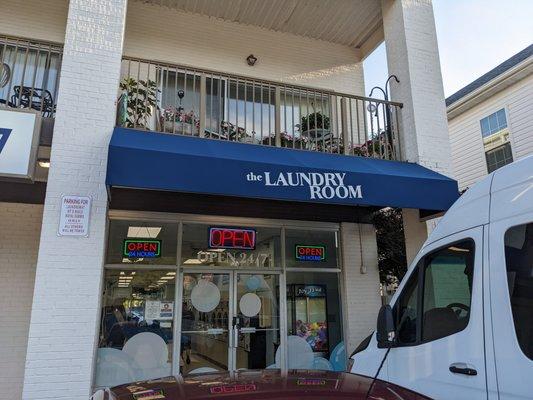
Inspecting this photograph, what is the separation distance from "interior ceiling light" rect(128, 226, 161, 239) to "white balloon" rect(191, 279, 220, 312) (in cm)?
117

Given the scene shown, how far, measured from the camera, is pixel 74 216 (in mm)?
5883

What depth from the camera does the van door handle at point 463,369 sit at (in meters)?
2.88

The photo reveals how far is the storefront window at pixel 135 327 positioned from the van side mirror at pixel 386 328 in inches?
197

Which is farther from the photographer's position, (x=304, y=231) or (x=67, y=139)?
(x=304, y=231)

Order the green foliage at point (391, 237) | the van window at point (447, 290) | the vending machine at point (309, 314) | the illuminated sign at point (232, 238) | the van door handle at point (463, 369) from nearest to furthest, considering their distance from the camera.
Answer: the van door handle at point (463, 369) → the van window at point (447, 290) → the illuminated sign at point (232, 238) → the vending machine at point (309, 314) → the green foliage at point (391, 237)

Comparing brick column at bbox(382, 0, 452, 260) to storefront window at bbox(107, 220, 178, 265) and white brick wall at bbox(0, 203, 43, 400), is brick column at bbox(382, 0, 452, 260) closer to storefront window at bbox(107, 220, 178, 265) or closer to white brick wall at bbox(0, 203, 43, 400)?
storefront window at bbox(107, 220, 178, 265)

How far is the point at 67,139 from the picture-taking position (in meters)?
6.13

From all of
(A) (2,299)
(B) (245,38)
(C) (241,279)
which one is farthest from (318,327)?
(B) (245,38)

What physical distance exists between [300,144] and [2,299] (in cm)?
554

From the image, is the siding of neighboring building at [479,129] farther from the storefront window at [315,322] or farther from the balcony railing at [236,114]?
the storefront window at [315,322]

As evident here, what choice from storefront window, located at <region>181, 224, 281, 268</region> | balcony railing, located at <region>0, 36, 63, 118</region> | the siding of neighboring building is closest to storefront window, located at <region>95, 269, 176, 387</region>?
storefront window, located at <region>181, 224, 281, 268</region>

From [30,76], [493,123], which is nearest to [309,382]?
[30,76]

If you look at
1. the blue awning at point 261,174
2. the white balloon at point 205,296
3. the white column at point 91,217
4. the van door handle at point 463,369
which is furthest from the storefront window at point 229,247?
the van door handle at point 463,369

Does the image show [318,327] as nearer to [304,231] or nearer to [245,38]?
[304,231]
